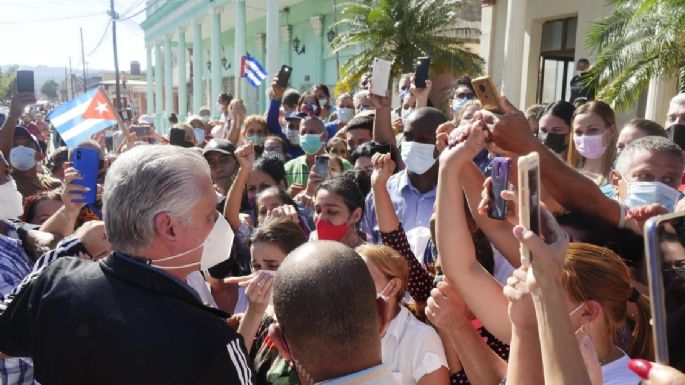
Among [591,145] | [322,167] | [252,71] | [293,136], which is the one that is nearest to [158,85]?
[252,71]

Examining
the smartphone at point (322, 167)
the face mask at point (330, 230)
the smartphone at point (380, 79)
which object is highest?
the smartphone at point (380, 79)

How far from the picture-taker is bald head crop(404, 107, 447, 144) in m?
3.88

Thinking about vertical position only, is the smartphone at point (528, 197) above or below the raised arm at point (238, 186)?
above

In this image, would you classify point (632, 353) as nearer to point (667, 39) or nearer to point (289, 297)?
point (289, 297)

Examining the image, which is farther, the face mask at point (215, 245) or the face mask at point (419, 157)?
the face mask at point (419, 157)

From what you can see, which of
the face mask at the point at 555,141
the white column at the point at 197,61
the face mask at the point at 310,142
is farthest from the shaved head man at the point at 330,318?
the white column at the point at 197,61

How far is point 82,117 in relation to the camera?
21.1ft

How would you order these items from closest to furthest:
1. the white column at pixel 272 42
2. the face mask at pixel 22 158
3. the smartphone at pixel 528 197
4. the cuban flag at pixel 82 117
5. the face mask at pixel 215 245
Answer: the smartphone at pixel 528 197
the face mask at pixel 215 245
the face mask at pixel 22 158
the cuban flag at pixel 82 117
the white column at pixel 272 42

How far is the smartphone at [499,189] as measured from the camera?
1.83 metres

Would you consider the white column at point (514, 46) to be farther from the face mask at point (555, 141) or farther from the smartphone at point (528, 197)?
the smartphone at point (528, 197)

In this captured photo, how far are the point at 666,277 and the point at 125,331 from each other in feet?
4.20

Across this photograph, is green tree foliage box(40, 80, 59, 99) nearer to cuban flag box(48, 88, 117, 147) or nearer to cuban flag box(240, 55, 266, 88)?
cuban flag box(240, 55, 266, 88)

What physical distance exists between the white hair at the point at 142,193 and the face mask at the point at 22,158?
13.4 feet

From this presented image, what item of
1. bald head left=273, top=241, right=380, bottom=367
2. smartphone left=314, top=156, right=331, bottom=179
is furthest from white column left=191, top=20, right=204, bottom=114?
bald head left=273, top=241, right=380, bottom=367
